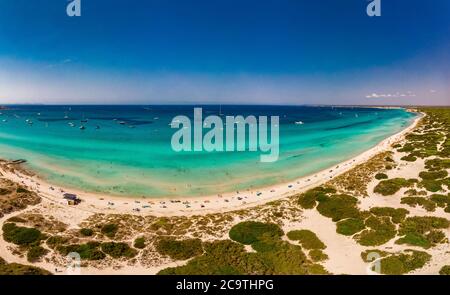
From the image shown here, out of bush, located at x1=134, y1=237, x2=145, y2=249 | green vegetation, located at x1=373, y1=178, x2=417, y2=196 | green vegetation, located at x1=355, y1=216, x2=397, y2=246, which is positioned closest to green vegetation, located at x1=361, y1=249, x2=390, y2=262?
green vegetation, located at x1=355, y1=216, x2=397, y2=246

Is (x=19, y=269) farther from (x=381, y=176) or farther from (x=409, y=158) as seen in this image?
(x=409, y=158)

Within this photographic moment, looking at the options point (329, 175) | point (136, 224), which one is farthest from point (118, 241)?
point (329, 175)

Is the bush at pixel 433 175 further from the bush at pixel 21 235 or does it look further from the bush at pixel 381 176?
the bush at pixel 21 235

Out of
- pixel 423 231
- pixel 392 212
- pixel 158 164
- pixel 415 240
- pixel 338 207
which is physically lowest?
pixel 415 240

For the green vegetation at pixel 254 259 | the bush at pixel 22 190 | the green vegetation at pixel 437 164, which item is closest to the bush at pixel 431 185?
the green vegetation at pixel 437 164

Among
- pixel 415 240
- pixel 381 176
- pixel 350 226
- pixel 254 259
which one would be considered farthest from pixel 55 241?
pixel 381 176

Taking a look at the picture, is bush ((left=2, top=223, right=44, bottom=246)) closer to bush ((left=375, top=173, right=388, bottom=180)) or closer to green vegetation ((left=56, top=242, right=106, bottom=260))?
green vegetation ((left=56, top=242, right=106, bottom=260))
